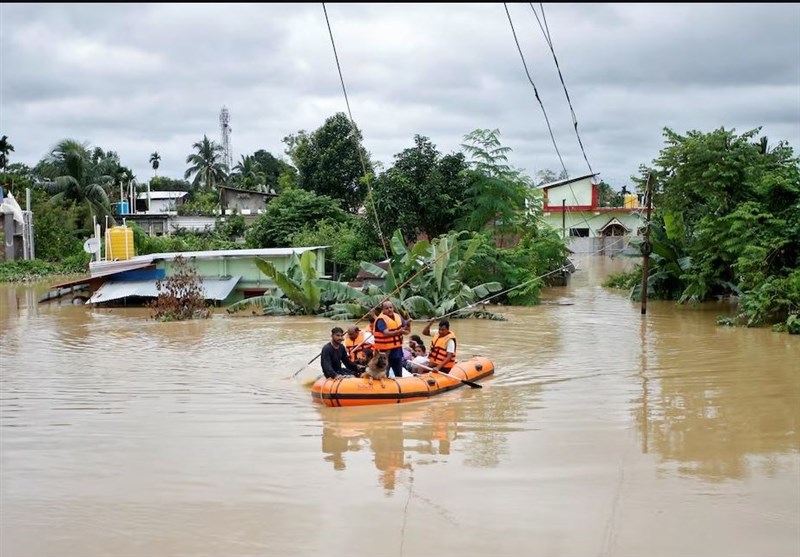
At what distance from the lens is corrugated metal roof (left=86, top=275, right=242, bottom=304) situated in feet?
92.0

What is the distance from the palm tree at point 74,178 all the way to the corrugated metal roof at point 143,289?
67.7 feet

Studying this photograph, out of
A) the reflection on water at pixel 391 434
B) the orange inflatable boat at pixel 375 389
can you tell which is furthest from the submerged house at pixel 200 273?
the reflection on water at pixel 391 434

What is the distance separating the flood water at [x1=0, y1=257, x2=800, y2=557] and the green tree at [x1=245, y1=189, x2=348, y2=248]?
19.7m

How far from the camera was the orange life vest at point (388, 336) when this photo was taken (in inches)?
518

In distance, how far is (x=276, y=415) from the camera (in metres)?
12.0

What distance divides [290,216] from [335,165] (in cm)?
634

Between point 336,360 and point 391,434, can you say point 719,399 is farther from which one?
point 336,360

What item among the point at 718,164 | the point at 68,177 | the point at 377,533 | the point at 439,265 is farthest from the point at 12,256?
the point at 377,533

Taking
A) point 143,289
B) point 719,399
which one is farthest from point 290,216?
point 719,399

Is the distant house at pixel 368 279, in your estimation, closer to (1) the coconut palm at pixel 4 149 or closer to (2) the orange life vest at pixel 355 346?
(2) the orange life vest at pixel 355 346

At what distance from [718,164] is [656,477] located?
1599 centimetres

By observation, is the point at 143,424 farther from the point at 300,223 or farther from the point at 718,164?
the point at 300,223

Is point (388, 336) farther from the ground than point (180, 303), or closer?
closer

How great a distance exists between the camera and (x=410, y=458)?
32.3 ft
